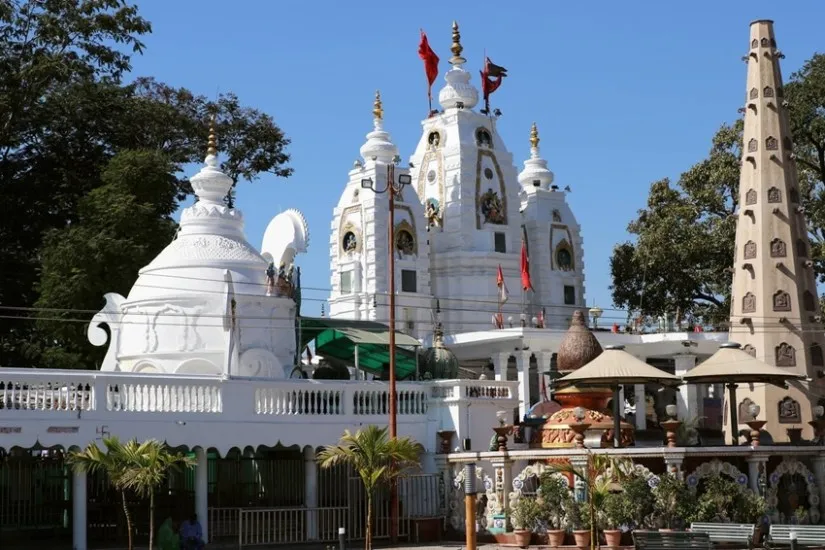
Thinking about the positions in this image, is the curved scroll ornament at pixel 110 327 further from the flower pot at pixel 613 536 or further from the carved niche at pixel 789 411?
the carved niche at pixel 789 411

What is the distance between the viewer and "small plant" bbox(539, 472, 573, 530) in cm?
2708

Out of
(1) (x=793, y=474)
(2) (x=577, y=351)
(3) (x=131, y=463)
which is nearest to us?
(3) (x=131, y=463)

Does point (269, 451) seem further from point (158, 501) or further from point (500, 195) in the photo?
point (500, 195)

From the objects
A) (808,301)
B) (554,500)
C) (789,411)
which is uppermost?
(808,301)

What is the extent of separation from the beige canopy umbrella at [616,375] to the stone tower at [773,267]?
1379cm

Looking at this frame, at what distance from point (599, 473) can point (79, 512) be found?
10503 mm

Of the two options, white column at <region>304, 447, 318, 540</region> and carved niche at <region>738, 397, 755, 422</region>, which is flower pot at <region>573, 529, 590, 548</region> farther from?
carved niche at <region>738, 397, 755, 422</region>

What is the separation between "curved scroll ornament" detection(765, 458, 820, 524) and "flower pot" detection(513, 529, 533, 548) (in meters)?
5.06

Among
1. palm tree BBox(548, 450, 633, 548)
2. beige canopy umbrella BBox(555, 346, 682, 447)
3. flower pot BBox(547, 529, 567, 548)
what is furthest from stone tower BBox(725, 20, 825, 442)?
flower pot BBox(547, 529, 567, 548)

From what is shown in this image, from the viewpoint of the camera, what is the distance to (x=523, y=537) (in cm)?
2747

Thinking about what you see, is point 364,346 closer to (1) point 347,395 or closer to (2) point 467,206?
(1) point 347,395

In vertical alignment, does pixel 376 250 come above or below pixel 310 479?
above

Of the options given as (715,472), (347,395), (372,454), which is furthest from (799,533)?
(347,395)

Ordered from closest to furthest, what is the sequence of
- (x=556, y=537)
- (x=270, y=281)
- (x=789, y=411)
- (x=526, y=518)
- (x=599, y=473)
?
(x=556, y=537) → (x=599, y=473) → (x=526, y=518) → (x=270, y=281) → (x=789, y=411)
